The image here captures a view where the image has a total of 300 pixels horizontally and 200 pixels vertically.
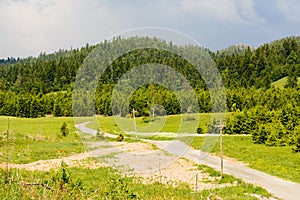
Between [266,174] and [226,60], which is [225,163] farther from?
[226,60]

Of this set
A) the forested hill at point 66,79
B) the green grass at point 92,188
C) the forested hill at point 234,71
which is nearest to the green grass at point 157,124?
the green grass at point 92,188

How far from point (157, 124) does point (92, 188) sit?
73.3 ft

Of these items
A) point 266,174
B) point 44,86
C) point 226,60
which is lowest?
point 266,174

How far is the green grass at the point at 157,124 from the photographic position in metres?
27.8

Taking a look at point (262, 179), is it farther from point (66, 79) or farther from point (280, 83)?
point (66, 79)

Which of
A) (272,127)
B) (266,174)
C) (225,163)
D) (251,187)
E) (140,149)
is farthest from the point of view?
(272,127)

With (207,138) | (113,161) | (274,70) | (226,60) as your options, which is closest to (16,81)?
(226,60)

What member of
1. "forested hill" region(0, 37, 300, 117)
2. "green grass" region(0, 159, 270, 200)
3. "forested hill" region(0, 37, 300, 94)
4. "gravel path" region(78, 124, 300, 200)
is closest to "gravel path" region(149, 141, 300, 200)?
"gravel path" region(78, 124, 300, 200)

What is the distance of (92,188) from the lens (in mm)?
15586

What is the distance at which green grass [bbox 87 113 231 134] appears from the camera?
91.2 feet

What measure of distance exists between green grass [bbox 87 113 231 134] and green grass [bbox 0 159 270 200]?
5.37 meters

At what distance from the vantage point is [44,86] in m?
152

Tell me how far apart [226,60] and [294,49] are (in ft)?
85.7

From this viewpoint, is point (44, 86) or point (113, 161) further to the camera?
point (44, 86)
